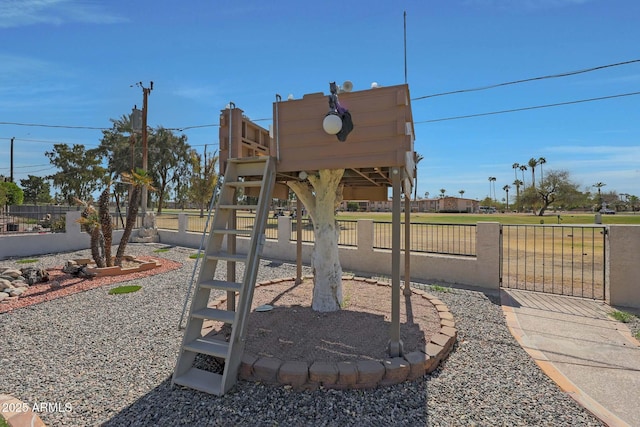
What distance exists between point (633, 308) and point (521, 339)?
2.88 metres

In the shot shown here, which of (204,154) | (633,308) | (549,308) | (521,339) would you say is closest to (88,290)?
Answer: (521,339)

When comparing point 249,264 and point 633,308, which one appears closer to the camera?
point 249,264

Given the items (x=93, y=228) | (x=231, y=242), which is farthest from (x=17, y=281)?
(x=231, y=242)

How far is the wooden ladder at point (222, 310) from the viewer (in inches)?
112

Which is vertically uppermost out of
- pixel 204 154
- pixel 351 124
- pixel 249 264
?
pixel 204 154

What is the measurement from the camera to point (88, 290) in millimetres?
A: 6367

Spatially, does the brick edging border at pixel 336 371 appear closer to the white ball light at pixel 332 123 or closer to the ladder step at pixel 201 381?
the ladder step at pixel 201 381

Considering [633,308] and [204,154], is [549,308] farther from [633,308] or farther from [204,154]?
[204,154]

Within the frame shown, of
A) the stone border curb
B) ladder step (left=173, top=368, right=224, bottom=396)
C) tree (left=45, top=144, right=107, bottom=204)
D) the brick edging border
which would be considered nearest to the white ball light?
the brick edging border

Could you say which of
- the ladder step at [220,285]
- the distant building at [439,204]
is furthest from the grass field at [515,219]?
the distant building at [439,204]

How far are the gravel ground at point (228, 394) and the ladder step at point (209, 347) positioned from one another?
1.16 feet

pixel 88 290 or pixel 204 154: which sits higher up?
pixel 204 154

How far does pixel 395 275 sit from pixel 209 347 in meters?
1.99

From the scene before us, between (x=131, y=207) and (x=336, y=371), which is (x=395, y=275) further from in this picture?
(x=131, y=207)
